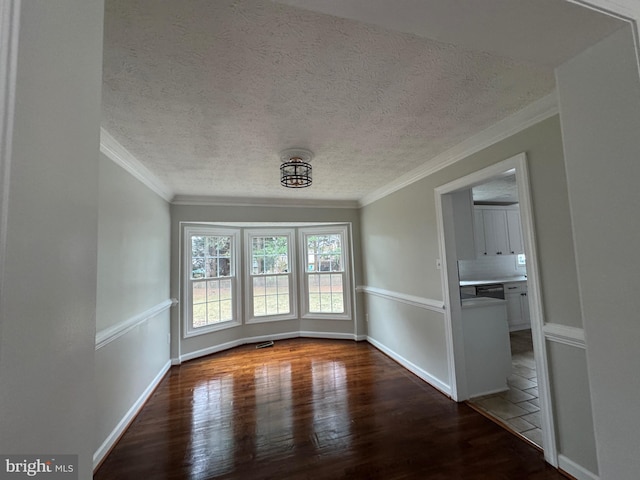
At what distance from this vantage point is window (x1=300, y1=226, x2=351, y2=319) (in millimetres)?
4848

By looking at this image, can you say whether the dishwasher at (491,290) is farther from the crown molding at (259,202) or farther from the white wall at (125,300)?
the white wall at (125,300)

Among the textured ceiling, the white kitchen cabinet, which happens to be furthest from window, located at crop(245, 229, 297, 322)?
the white kitchen cabinet

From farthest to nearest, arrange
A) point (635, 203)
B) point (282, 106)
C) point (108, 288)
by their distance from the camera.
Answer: point (108, 288) → point (282, 106) → point (635, 203)

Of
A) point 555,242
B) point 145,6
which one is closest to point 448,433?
point 555,242

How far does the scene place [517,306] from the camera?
4902 millimetres

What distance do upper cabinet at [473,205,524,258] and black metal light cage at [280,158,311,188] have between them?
12.6 feet

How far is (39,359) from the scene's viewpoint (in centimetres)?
42

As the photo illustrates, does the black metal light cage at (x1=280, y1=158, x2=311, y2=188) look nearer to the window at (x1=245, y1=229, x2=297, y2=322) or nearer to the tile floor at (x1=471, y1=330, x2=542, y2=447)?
the window at (x1=245, y1=229, x2=297, y2=322)

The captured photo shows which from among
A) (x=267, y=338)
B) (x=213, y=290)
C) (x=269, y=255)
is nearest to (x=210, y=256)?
(x=213, y=290)

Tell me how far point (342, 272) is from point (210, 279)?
7.16ft

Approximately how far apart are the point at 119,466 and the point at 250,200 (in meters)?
3.19

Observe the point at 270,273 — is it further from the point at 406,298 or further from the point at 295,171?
the point at 295,171

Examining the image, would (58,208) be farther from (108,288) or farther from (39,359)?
(108,288)

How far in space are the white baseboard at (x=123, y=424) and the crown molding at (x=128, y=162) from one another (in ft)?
6.77
